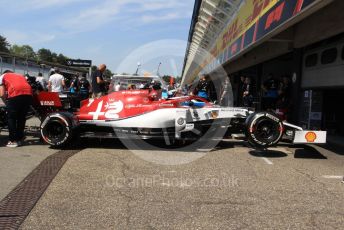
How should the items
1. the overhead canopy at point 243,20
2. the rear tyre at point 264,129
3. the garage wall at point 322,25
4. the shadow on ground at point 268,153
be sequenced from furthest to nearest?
1. the garage wall at point 322,25
2. the overhead canopy at point 243,20
3. the shadow on ground at point 268,153
4. the rear tyre at point 264,129

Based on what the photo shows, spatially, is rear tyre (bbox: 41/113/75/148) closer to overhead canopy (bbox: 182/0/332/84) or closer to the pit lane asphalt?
the pit lane asphalt

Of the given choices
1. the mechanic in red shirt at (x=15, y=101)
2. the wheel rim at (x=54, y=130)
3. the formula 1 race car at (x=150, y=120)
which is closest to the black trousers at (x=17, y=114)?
the mechanic in red shirt at (x=15, y=101)

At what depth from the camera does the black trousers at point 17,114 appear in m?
8.26

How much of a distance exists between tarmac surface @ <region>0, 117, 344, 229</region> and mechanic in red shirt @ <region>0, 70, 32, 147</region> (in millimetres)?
519

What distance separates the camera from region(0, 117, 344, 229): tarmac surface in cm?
416

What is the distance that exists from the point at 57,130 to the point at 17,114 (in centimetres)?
91

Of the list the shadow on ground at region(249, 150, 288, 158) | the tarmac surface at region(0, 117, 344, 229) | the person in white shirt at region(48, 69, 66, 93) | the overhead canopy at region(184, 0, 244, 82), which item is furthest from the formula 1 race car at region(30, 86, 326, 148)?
the overhead canopy at region(184, 0, 244, 82)

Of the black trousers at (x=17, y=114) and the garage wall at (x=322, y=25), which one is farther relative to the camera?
the garage wall at (x=322, y=25)

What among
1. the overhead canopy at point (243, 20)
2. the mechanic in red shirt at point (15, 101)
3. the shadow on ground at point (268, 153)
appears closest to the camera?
the shadow on ground at point (268, 153)

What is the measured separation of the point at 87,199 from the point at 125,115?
143 inches

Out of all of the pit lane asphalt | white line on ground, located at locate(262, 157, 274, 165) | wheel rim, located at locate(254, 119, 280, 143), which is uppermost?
wheel rim, located at locate(254, 119, 280, 143)

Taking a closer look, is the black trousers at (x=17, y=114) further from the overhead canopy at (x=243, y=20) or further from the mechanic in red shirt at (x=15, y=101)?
the overhead canopy at (x=243, y=20)

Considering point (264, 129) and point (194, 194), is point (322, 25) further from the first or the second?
point (194, 194)

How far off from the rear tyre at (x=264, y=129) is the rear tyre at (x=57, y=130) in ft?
11.7
